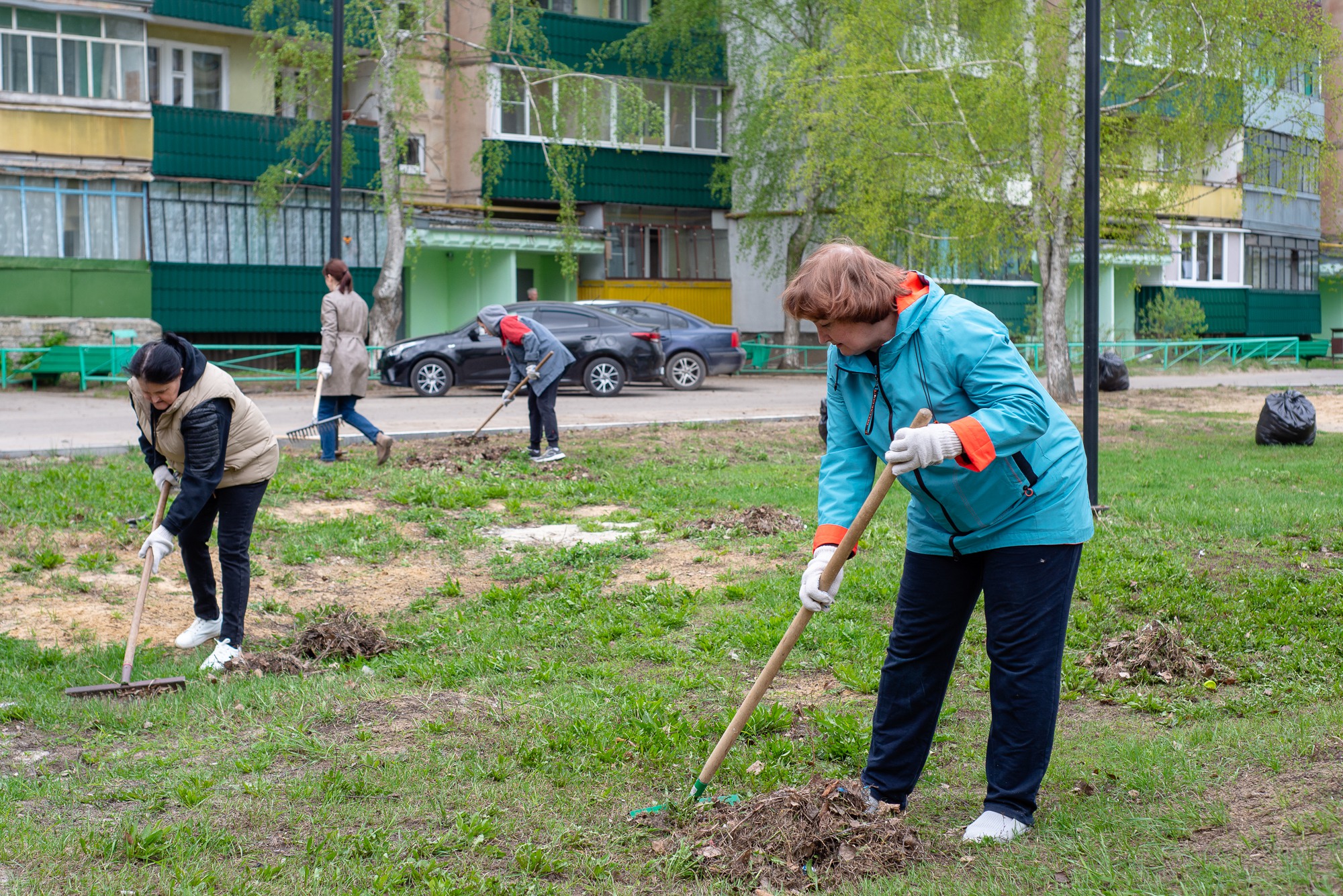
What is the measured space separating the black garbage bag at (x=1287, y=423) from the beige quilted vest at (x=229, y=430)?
11.1m

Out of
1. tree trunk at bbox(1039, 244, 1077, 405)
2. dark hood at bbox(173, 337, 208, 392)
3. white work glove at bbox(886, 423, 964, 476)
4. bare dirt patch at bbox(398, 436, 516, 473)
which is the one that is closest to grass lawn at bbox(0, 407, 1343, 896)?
white work glove at bbox(886, 423, 964, 476)

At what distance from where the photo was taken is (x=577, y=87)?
24.0 metres

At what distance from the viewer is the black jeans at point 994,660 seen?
11.7 feet

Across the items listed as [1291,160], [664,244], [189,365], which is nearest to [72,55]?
[664,244]

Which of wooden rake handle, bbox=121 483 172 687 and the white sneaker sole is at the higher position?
wooden rake handle, bbox=121 483 172 687

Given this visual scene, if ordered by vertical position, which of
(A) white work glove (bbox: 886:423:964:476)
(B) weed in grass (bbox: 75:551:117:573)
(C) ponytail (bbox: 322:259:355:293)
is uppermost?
(C) ponytail (bbox: 322:259:355:293)

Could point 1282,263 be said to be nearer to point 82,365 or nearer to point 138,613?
point 82,365

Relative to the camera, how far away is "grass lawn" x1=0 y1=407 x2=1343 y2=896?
360 cm

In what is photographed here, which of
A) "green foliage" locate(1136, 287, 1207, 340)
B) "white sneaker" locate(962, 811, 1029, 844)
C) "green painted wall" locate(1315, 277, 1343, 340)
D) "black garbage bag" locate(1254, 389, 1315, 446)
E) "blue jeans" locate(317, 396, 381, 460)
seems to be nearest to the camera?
"white sneaker" locate(962, 811, 1029, 844)

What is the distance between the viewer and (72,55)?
23.3 metres

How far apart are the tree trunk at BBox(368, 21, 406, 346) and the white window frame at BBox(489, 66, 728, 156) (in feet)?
8.98

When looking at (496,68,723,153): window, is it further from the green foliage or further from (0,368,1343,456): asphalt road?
the green foliage

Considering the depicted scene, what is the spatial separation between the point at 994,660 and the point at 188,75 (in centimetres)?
2546

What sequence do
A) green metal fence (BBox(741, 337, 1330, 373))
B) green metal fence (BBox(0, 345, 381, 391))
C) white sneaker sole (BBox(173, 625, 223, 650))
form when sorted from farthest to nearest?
green metal fence (BBox(741, 337, 1330, 373))
green metal fence (BBox(0, 345, 381, 391))
white sneaker sole (BBox(173, 625, 223, 650))
